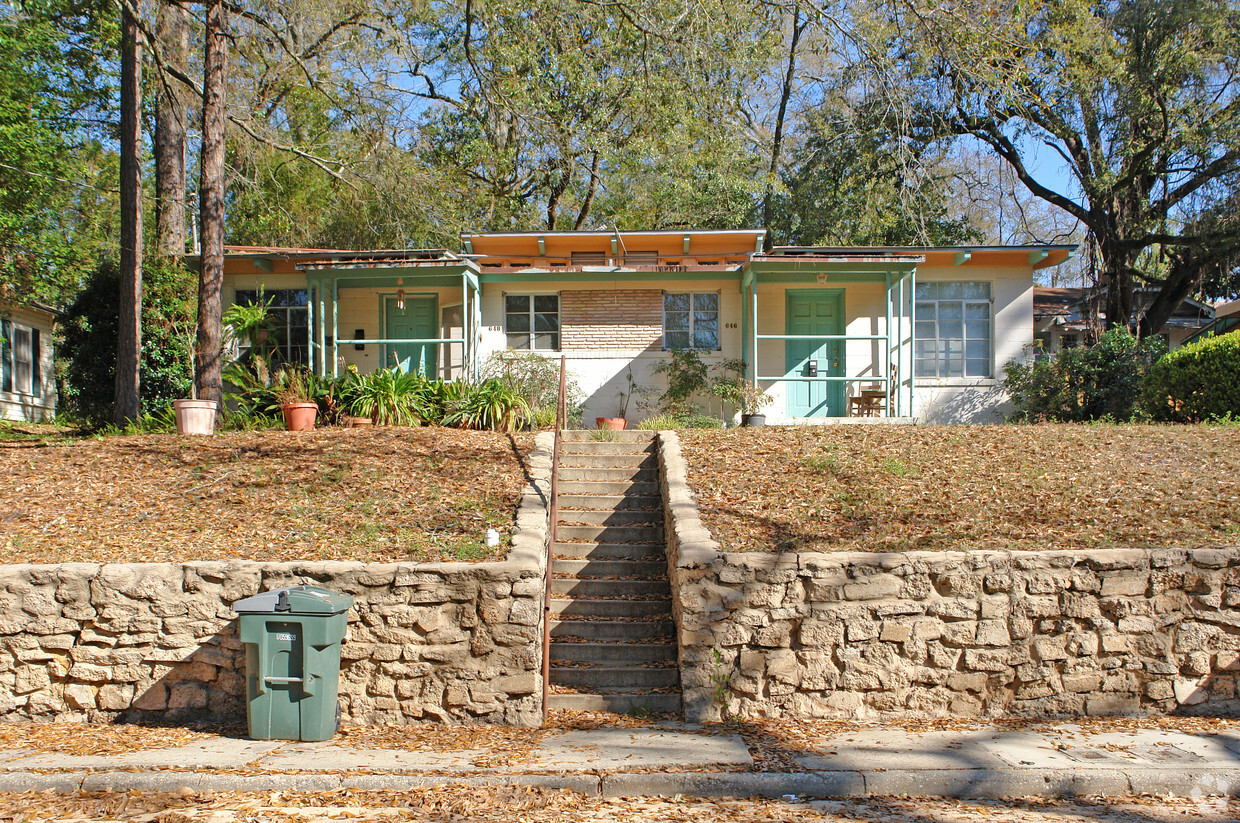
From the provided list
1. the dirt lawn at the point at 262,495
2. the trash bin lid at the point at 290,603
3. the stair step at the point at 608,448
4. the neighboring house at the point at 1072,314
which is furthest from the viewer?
the neighboring house at the point at 1072,314

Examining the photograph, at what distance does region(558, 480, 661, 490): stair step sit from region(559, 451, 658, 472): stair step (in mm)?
326

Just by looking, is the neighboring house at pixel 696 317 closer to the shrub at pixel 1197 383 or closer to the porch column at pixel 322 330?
the porch column at pixel 322 330

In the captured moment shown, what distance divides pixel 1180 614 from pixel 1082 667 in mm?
821

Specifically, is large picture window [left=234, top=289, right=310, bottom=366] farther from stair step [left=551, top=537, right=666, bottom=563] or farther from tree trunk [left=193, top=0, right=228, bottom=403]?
stair step [left=551, top=537, right=666, bottom=563]

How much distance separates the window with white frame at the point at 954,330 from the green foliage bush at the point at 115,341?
12.4m

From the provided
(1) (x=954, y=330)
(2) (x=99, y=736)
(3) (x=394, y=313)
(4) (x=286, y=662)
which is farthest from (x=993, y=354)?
(2) (x=99, y=736)

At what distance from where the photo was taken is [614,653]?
22.7 feet

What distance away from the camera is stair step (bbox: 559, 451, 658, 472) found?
383 inches

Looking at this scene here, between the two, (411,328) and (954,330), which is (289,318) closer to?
(411,328)

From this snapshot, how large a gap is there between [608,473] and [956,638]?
434cm

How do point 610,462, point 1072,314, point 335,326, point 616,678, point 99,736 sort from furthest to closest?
point 1072,314 → point 335,326 → point 610,462 → point 616,678 → point 99,736

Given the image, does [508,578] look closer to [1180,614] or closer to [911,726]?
[911,726]

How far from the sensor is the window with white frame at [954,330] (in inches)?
578

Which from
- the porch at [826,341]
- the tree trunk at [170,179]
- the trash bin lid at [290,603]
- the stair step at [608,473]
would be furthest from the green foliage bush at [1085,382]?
the tree trunk at [170,179]
